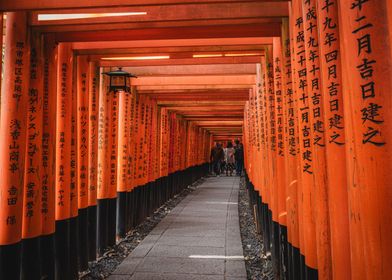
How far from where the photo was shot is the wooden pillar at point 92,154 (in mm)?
5941

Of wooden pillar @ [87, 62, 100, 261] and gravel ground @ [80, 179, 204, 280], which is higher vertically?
wooden pillar @ [87, 62, 100, 261]

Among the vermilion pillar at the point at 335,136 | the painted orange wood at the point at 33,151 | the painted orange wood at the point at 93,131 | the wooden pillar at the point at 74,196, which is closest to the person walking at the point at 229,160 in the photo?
the painted orange wood at the point at 93,131

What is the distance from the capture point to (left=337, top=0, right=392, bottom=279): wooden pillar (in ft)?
5.92

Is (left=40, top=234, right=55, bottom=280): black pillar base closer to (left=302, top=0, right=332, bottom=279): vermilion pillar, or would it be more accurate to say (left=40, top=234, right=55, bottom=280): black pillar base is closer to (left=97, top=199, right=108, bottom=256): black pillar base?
(left=97, top=199, right=108, bottom=256): black pillar base

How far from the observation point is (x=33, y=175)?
4.22 metres

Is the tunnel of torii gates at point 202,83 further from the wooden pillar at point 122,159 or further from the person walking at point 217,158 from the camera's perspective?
the person walking at point 217,158

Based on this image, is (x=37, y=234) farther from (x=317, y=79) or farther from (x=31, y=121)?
(x=317, y=79)

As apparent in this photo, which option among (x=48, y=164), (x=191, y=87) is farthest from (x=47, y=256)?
(x=191, y=87)

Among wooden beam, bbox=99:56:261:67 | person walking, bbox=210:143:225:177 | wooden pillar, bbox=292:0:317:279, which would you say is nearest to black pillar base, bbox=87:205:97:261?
wooden beam, bbox=99:56:261:67

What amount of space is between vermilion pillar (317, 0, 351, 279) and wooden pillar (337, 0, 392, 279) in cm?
40

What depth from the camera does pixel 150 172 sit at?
10.6 m

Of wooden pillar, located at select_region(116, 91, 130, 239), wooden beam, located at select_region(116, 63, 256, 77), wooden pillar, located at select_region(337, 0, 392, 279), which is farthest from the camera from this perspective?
wooden pillar, located at select_region(116, 91, 130, 239)

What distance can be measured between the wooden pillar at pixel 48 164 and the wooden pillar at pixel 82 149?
87cm

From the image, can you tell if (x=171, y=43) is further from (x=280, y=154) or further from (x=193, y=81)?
(x=193, y=81)
